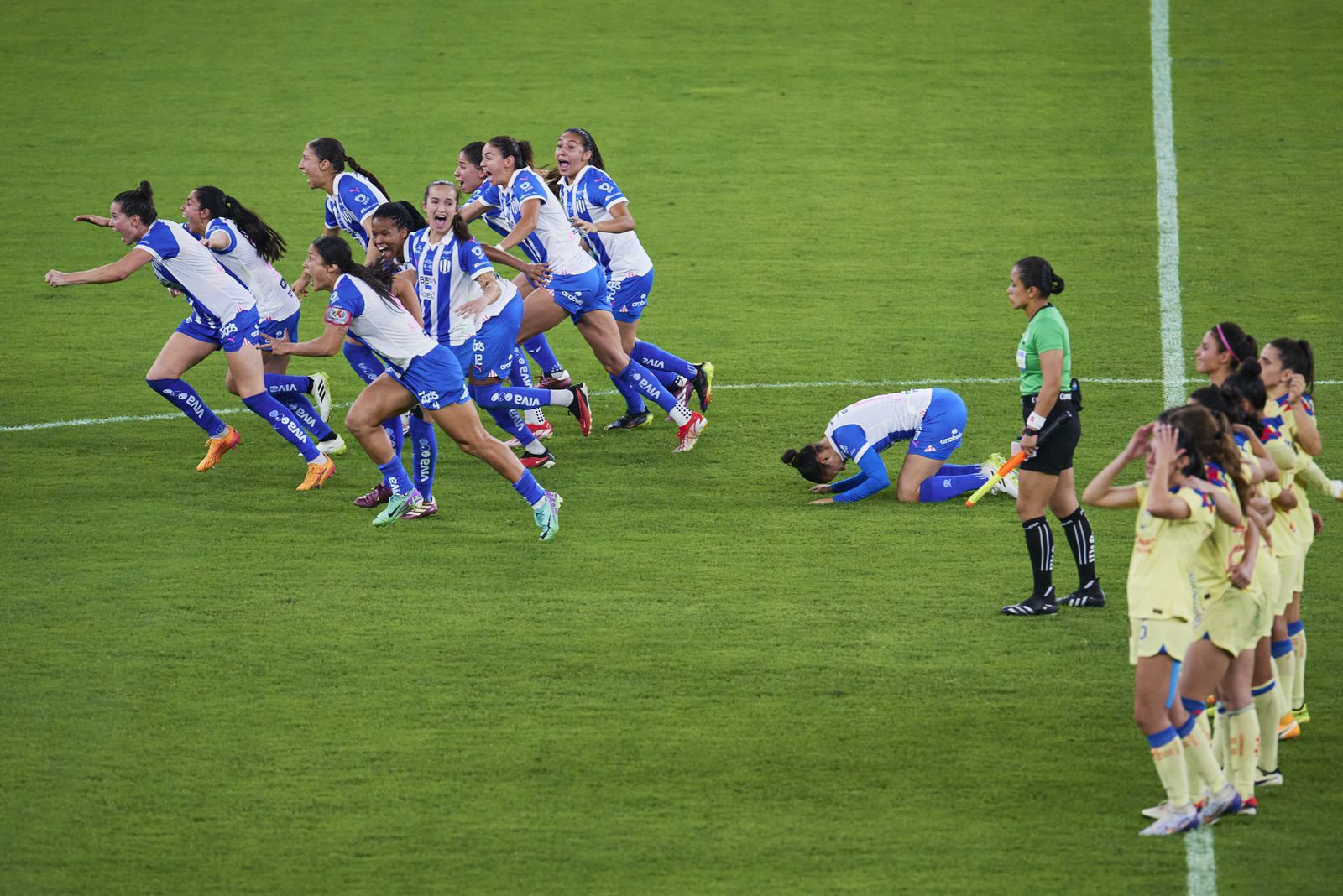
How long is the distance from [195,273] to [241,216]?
0.61m

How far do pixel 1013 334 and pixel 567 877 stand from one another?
9.69 meters

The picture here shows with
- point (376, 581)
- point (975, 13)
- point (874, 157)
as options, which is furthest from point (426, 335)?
point (975, 13)

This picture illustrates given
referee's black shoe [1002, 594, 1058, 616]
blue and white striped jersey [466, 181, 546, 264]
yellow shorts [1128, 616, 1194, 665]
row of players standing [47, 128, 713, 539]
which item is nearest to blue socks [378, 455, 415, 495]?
row of players standing [47, 128, 713, 539]

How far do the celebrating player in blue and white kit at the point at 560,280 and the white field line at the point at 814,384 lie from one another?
1667mm

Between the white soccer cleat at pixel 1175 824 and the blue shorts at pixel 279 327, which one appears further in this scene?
the blue shorts at pixel 279 327

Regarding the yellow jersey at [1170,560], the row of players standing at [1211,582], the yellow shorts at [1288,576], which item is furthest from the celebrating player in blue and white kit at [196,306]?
the yellow shorts at [1288,576]

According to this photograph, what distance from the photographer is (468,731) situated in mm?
7980

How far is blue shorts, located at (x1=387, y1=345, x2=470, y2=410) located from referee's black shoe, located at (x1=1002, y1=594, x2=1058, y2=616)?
3.65 metres

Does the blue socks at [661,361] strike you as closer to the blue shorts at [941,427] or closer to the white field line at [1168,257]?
the blue shorts at [941,427]

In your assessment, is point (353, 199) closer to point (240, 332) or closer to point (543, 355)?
point (240, 332)

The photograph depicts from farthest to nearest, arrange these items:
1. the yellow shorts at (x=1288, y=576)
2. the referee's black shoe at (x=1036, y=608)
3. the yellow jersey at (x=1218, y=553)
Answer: the referee's black shoe at (x=1036, y=608)
the yellow shorts at (x=1288, y=576)
the yellow jersey at (x=1218, y=553)

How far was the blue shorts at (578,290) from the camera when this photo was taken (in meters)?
12.4

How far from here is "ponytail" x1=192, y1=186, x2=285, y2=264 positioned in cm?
1190

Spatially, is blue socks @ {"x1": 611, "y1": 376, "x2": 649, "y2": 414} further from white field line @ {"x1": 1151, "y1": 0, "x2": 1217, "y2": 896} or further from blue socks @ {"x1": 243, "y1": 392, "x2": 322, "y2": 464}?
white field line @ {"x1": 1151, "y1": 0, "x2": 1217, "y2": 896}
